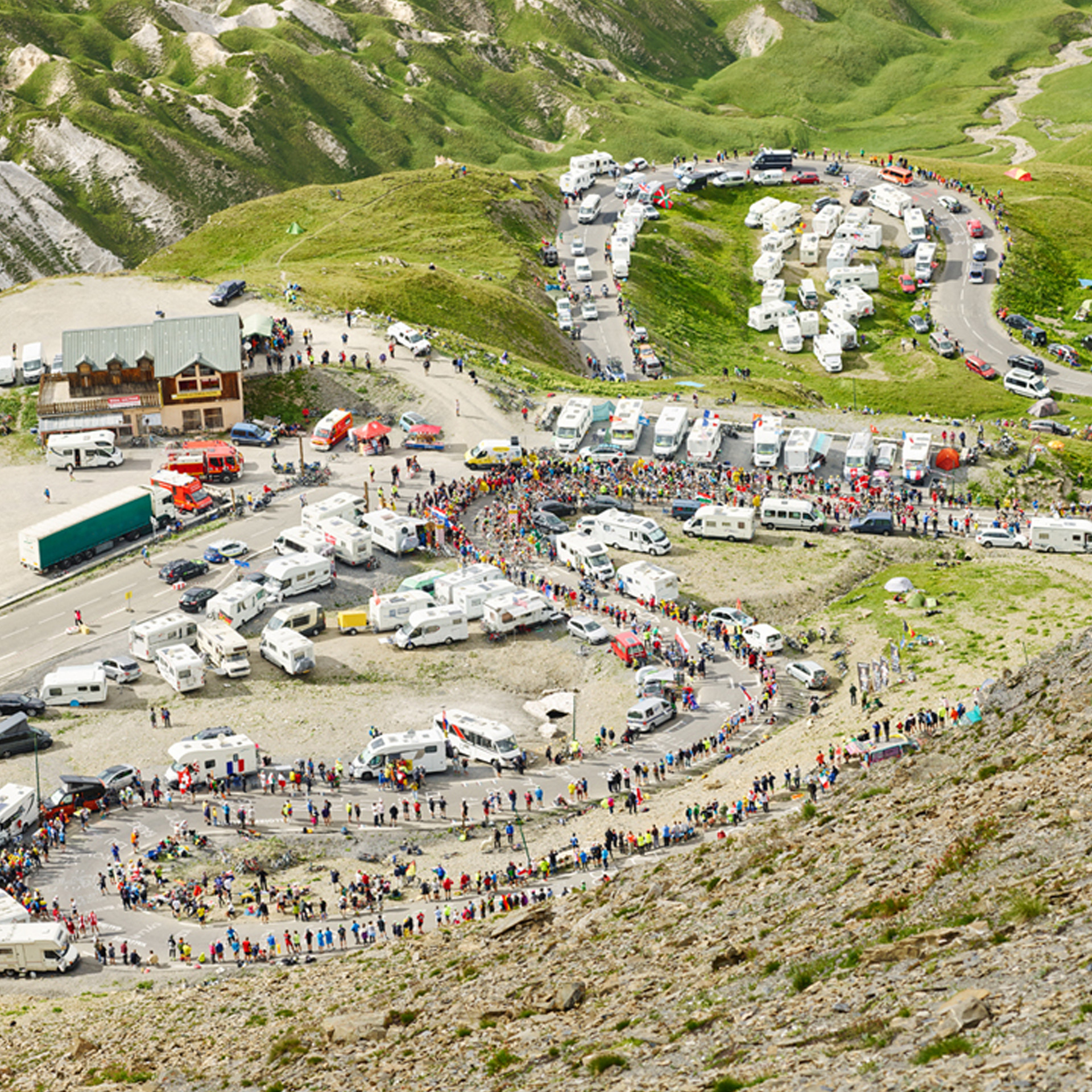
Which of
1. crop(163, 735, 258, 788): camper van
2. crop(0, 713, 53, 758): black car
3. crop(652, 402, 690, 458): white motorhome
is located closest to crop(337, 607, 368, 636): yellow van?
crop(163, 735, 258, 788): camper van

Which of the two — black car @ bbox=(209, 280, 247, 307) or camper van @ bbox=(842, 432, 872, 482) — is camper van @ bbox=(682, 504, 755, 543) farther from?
black car @ bbox=(209, 280, 247, 307)

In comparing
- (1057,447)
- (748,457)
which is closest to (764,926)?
(748,457)

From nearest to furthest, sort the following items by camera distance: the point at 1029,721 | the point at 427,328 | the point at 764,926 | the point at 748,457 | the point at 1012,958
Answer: the point at 1012,958, the point at 764,926, the point at 1029,721, the point at 748,457, the point at 427,328

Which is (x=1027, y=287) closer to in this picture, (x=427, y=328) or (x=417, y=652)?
(x=427, y=328)

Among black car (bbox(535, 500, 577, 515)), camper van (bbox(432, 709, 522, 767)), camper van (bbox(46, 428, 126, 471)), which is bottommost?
camper van (bbox(432, 709, 522, 767))

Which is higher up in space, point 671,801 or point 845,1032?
point 845,1032

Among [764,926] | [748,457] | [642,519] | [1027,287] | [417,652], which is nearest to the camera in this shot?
[764,926]

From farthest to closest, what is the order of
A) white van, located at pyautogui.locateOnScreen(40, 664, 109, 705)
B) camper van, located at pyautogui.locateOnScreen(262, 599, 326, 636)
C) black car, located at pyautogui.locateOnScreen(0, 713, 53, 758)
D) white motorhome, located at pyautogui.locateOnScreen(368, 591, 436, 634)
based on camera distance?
white motorhome, located at pyautogui.locateOnScreen(368, 591, 436, 634) < camper van, located at pyautogui.locateOnScreen(262, 599, 326, 636) < white van, located at pyautogui.locateOnScreen(40, 664, 109, 705) < black car, located at pyautogui.locateOnScreen(0, 713, 53, 758)
